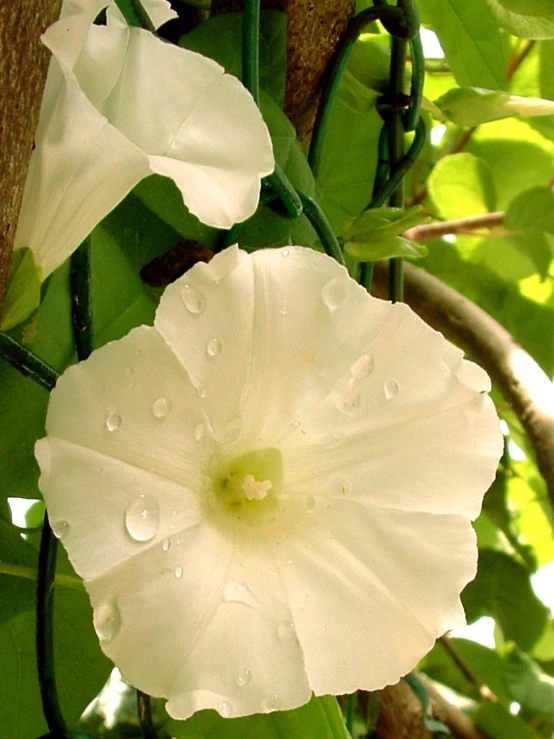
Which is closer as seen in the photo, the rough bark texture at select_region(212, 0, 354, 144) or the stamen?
the stamen

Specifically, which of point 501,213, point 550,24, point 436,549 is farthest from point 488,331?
point 436,549

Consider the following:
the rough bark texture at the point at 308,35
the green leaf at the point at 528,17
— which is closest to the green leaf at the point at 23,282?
the rough bark texture at the point at 308,35

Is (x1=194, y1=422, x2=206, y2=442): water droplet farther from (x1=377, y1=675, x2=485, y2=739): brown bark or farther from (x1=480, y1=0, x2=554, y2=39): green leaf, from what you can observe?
(x1=377, y1=675, x2=485, y2=739): brown bark

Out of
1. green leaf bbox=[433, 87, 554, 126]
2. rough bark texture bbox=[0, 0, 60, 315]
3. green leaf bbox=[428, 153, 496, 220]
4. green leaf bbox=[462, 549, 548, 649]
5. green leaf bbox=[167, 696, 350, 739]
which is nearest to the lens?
rough bark texture bbox=[0, 0, 60, 315]

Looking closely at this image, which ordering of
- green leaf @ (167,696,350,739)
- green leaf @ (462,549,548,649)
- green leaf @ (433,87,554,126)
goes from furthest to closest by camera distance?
green leaf @ (462,549,548,649)
green leaf @ (433,87,554,126)
green leaf @ (167,696,350,739)

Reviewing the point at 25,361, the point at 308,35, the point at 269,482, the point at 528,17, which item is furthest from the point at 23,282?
the point at 528,17

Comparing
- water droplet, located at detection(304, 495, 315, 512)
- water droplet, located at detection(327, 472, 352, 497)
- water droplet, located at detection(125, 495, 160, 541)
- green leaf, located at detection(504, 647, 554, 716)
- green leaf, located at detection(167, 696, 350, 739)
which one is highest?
water droplet, located at detection(125, 495, 160, 541)

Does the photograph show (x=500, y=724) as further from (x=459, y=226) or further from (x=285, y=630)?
(x=285, y=630)

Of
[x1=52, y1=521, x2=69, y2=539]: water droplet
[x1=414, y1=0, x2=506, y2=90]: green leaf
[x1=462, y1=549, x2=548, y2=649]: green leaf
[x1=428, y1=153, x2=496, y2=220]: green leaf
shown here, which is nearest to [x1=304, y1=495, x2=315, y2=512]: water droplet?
[x1=52, y1=521, x2=69, y2=539]: water droplet
